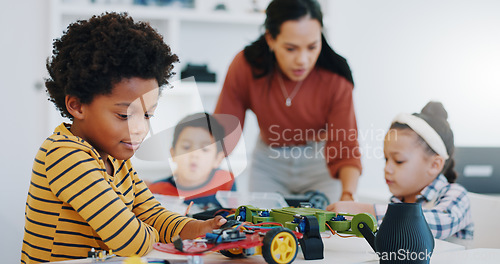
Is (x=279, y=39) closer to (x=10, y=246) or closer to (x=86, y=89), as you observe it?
(x=86, y=89)

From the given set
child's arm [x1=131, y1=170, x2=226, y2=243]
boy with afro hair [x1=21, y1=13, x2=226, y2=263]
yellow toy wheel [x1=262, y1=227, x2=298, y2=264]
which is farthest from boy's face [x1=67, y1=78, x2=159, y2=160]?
yellow toy wheel [x1=262, y1=227, x2=298, y2=264]

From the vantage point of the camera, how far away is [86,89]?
0.82m

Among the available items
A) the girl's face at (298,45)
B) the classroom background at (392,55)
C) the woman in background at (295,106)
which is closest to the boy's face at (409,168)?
the woman in background at (295,106)

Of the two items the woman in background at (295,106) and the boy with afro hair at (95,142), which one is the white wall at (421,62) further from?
the boy with afro hair at (95,142)

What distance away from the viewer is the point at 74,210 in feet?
2.59

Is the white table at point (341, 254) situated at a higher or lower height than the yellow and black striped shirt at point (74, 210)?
lower

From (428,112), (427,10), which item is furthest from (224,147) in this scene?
(427,10)

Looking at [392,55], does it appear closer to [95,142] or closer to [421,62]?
[421,62]

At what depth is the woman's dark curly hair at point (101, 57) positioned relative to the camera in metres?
0.81

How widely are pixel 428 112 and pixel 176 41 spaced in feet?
4.61

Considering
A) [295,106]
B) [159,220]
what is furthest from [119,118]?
[295,106]

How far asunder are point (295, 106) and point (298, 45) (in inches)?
9.4

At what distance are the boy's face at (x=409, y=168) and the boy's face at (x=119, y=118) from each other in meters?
0.86

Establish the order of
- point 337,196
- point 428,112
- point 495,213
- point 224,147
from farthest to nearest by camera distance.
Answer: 1. point 337,196
2. point 224,147
3. point 428,112
4. point 495,213
